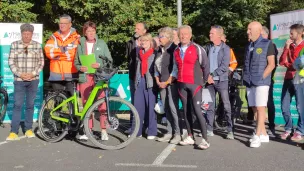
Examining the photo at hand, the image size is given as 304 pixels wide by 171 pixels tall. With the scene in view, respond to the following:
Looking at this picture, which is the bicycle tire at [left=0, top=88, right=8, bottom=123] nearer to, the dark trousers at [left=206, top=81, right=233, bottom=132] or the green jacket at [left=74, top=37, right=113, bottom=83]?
the green jacket at [left=74, top=37, right=113, bottom=83]

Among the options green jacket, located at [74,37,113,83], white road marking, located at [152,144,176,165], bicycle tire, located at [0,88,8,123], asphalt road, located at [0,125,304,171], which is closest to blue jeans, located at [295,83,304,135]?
asphalt road, located at [0,125,304,171]

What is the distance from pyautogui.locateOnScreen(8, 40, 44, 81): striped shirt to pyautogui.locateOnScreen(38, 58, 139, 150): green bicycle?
0.66 m

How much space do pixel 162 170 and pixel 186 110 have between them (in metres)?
1.57

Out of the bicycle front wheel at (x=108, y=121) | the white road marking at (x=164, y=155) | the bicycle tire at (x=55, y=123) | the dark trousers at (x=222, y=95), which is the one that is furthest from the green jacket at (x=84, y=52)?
the dark trousers at (x=222, y=95)

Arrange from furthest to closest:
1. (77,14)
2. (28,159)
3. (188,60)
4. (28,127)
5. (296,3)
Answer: (296,3), (77,14), (28,127), (188,60), (28,159)

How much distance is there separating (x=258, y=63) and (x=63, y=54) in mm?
3232

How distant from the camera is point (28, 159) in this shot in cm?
628

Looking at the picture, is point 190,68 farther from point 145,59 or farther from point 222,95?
point 222,95

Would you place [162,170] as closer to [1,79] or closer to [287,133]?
[287,133]

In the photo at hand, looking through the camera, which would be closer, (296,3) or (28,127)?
(28,127)

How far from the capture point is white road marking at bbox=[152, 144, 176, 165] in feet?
19.8

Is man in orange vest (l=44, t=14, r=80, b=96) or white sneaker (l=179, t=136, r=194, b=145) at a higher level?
man in orange vest (l=44, t=14, r=80, b=96)

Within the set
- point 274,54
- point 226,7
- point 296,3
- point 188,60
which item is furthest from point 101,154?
point 296,3

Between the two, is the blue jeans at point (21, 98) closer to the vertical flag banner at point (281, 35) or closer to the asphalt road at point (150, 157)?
the asphalt road at point (150, 157)
